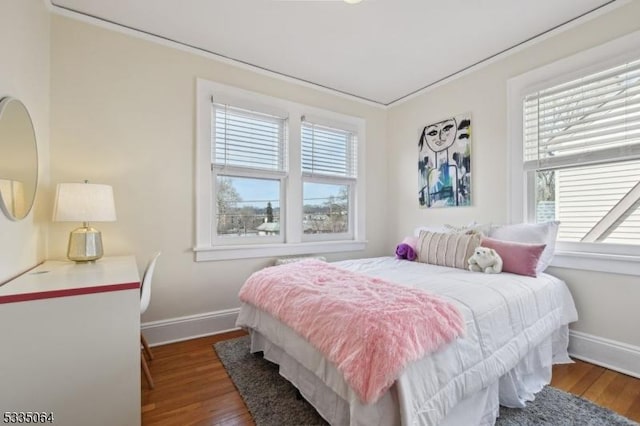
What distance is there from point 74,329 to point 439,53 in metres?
3.30

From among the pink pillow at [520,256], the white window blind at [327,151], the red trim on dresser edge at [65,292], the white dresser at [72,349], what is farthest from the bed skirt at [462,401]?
the white window blind at [327,151]

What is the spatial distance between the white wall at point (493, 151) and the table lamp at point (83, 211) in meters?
3.05

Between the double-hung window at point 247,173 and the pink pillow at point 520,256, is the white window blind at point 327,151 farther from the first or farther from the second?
the pink pillow at point 520,256

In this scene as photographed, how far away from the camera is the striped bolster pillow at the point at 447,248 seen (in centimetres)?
235

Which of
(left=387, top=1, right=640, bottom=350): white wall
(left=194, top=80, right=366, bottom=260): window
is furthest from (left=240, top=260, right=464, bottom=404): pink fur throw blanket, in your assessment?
(left=387, top=1, right=640, bottom=350): white wall

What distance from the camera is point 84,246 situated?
193 centimetres

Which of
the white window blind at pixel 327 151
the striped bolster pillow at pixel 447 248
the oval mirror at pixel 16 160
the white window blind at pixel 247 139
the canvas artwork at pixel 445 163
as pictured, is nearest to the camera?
the oval mirror at pixel 16 160

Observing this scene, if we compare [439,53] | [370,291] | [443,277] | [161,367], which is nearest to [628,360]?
[443,277]

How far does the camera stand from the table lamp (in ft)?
6.07

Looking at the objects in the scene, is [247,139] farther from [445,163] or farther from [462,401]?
[462,401]

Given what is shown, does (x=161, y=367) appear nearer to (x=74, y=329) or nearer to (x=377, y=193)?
A: (x=74, y=329)

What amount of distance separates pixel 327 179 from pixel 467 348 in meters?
2.42

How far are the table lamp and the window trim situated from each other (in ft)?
10.7

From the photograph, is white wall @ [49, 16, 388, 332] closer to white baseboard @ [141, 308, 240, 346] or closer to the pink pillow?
white baseboard @ [141, 308, 240, 346]
